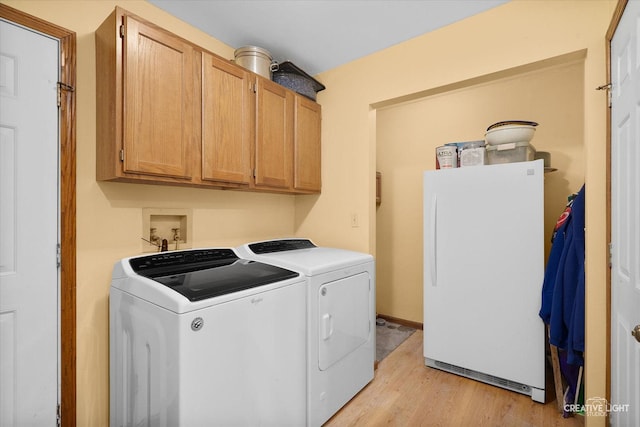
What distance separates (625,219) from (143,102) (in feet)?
7.20

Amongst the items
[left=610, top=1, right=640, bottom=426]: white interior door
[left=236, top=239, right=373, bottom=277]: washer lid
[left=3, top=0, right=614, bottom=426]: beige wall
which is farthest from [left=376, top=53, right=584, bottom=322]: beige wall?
[left=236, top=239, right=373, bottom=277]: washer lid

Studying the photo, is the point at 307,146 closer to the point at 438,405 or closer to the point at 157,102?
the point at 157,102

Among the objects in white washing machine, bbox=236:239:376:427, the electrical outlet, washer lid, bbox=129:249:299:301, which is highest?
the electrical outlet

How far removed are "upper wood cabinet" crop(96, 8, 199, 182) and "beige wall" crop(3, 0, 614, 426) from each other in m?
0.18

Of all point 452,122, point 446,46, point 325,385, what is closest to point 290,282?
point 325,385

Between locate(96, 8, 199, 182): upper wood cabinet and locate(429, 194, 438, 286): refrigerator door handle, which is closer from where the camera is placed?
locate(96, 8, 199, 182): upper wood cabinet

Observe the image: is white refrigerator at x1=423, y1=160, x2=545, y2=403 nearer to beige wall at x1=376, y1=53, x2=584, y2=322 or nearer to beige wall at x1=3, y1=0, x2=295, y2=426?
beige wall at x1=376, y1=53, x2=584, y2=322

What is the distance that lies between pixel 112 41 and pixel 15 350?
58.8 inches

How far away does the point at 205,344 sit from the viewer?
118 cm

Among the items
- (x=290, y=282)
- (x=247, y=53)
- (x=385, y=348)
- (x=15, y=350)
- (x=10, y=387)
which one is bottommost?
(x=385, y=348)

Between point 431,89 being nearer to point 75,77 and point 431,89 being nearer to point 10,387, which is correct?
point 75,77

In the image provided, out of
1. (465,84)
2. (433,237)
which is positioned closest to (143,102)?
(465,84)

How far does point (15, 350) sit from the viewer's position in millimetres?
1323

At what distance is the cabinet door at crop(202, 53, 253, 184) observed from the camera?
172cm
